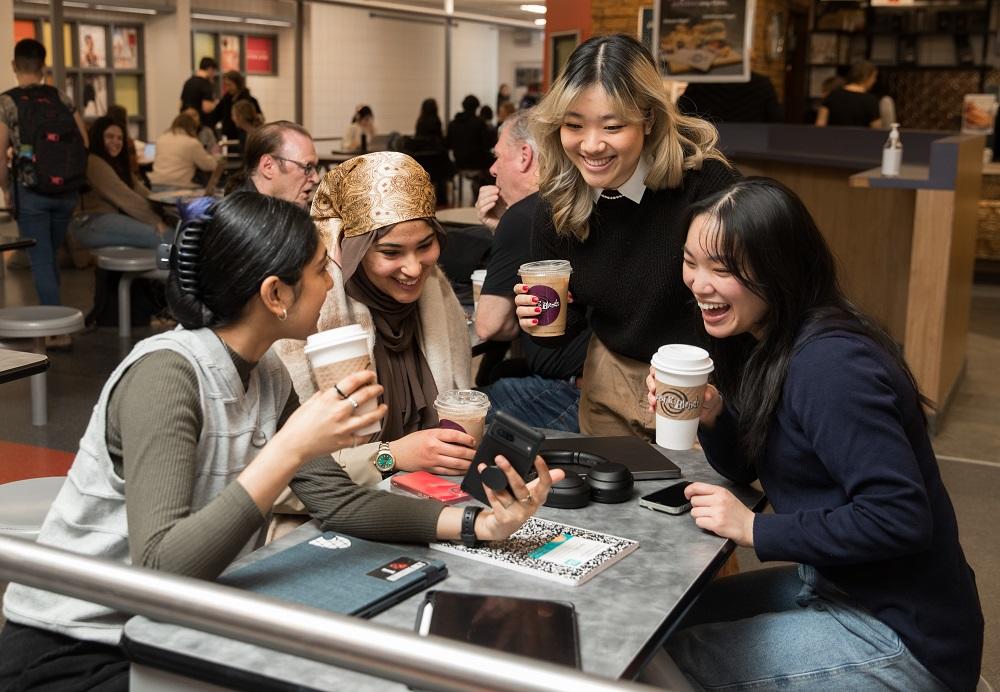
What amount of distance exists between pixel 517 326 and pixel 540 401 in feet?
0.84

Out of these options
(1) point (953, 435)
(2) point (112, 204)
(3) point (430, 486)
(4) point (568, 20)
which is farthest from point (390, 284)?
(4) point (568, 20)

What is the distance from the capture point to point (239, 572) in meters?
1.53

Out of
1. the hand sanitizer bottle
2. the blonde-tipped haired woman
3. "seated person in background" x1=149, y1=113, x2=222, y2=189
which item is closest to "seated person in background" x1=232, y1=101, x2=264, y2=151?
"seated person in background" x1=149, y1=113, x2=222, y2=189

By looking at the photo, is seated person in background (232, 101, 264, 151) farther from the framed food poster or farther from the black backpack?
the framed food poster

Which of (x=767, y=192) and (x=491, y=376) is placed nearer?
(x=767, y=192)

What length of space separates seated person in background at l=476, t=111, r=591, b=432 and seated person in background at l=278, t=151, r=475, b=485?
18.9 inches

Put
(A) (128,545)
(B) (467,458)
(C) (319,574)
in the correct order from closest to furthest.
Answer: (C) (319,574) < (A) (128,545) < (B) (467,458)

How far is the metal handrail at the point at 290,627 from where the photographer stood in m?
0.84

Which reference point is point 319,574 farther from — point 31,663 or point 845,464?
point 845,464

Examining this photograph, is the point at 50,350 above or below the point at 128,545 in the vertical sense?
below

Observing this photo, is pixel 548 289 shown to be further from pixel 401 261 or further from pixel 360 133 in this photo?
pixel 360 133

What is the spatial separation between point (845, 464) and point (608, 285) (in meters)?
1.06

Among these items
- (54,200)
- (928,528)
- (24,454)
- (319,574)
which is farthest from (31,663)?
(54,200)

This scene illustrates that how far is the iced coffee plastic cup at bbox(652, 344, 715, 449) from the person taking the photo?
1.84 meters
